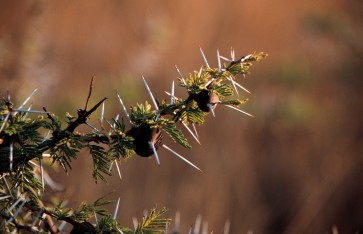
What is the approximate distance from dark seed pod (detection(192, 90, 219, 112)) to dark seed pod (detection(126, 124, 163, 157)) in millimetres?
73

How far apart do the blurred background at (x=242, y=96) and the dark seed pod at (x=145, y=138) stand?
3272mm

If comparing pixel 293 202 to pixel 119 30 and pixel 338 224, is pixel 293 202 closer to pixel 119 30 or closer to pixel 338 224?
pixel 338 224

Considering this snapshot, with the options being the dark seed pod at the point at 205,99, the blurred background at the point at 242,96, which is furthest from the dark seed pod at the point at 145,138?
the blurred background at the point at 242,96

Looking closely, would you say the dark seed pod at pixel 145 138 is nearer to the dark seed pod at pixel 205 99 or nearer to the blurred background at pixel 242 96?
the dark seed pod at pixel 205 99

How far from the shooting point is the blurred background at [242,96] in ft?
14.6

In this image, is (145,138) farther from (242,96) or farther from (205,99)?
(242,96)

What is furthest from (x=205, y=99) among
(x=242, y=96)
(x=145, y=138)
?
(x=242, y=96)

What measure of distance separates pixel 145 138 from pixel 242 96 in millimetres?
4192

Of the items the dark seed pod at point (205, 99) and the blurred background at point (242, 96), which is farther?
the blurred background at point (242, 96)

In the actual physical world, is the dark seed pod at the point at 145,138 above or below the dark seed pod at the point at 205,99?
below

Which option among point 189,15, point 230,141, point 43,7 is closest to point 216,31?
point 189,15

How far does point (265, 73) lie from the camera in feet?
17.8

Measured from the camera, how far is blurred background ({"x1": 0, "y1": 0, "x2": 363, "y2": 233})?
445 cm

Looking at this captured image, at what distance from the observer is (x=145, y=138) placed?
934 mm
